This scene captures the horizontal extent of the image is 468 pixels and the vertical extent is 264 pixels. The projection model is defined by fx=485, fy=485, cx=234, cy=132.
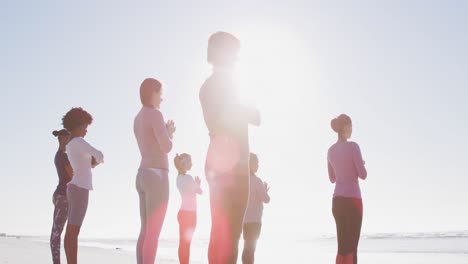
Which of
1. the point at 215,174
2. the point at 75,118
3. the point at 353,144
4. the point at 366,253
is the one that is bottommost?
the point at 366,253

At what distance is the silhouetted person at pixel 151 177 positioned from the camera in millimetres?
5039

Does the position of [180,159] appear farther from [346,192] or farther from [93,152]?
[346,192]

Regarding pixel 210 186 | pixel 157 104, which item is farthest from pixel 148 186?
pixel 210 186

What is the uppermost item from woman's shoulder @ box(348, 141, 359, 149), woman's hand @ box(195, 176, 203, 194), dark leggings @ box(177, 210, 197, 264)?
woman's shoulder @ box(348, 141, 359, 149)

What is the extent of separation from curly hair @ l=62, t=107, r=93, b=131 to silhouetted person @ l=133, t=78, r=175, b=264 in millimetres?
1469

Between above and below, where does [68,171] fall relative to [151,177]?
above

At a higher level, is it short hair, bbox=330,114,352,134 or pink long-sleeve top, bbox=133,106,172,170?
short hair, bbox=330,114,352,134

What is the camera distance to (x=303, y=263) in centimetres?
1623

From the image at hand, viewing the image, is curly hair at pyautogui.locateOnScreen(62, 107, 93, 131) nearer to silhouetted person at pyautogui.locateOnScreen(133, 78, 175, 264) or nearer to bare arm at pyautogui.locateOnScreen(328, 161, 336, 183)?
silhouetted person at pyautogui.locateOnScreen(133, 78, 175, 264)

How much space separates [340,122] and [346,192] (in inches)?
37.6

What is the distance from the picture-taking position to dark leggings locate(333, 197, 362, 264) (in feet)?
20.2

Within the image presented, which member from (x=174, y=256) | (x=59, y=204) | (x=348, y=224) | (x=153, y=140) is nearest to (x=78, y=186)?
(x=59, y=204)

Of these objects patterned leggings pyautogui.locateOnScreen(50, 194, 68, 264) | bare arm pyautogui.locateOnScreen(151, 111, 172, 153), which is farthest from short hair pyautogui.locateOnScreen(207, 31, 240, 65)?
patterned leggings pyautogui.locateOnScreen(50, 194, 68, 264)

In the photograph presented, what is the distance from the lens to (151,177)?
5129mm
